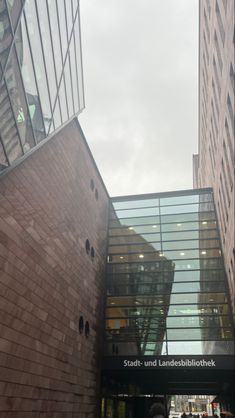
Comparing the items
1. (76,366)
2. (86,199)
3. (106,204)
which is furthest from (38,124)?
(106,204)

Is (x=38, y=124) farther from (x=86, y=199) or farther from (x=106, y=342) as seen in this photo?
(x=106, y=342)

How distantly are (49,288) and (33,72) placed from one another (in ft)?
29.9

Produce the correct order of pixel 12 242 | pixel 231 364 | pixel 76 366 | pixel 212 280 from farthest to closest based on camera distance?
pixel 212 280, pixel 231 364, pixel 76 366, pixel 12 242

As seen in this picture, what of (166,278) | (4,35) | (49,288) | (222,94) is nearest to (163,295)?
(166,278)

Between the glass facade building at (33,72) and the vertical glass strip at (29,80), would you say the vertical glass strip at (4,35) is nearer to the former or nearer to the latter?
the glass facade building at (33,72)

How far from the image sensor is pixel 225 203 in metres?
21.0

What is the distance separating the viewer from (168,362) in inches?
807

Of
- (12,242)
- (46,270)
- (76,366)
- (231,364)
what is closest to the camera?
(12,242)

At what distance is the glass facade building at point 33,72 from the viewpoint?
1140 cm

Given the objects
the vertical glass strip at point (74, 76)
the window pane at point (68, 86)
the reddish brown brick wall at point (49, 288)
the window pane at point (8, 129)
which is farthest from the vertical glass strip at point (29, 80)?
the vertical glass strip at point (74, 76)

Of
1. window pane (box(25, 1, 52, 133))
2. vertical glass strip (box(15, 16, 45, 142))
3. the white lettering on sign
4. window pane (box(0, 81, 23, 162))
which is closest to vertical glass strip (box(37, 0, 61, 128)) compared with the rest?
window pane (box(25, 1, 52, 133))

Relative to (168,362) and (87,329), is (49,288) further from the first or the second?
(168,362)

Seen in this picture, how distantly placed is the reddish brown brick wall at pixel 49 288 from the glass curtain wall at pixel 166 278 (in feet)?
7.46

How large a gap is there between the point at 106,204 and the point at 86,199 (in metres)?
6.40
